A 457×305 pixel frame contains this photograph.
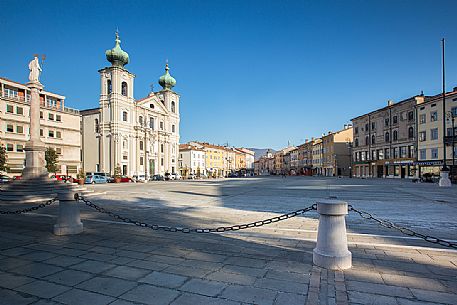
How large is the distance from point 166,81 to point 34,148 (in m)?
60.0

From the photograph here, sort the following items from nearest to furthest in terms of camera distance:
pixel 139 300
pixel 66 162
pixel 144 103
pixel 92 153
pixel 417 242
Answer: pixel 139 300 → pixel 417 242 → pixel 66 162 → pixel 92 153 → pixel 144 103

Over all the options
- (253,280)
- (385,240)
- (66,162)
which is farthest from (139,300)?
(66,162)

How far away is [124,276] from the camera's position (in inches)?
160

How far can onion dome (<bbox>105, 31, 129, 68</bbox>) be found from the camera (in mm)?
56231

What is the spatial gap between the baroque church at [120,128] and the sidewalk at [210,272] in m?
50.0

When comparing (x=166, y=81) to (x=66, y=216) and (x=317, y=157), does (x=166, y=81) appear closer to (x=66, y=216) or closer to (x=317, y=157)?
(x=317, y=157)

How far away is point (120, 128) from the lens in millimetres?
55750

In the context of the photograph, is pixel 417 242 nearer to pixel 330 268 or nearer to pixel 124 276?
pixel 330 268

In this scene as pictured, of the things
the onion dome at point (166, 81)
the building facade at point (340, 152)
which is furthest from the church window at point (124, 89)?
the building facade at point (340, 152)

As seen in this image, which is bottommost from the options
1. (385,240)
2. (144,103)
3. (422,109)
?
(385,240)

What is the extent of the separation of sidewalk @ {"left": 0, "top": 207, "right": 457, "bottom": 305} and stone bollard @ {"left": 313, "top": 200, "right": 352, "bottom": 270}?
153 mm

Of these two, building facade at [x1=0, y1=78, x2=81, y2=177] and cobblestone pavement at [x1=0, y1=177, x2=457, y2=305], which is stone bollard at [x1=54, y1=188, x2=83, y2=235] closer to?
cobblestone pavement at [x1=0, y1=177, x2=457, y2=305]

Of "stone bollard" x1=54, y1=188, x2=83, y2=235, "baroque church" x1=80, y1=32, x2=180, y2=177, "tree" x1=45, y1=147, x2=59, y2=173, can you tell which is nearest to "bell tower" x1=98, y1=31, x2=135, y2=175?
"baroque church" x1=80, y1=32, x2=180, y2=177

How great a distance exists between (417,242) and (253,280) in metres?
4.43
